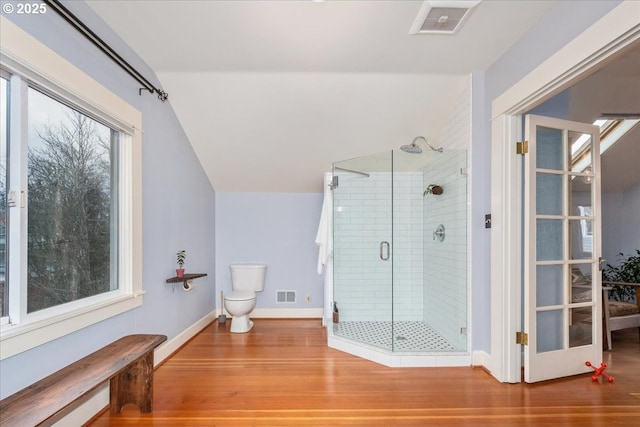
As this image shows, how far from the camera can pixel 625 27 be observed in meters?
1.50

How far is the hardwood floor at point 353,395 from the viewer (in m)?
1.98

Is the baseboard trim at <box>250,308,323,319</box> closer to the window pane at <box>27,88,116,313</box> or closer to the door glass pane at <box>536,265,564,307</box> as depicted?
the window pane at <box>27,88,116,313</box>

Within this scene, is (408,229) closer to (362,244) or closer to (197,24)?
(362,244)

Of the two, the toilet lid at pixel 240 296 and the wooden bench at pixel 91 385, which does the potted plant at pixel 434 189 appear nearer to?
the toilet lid at pixel 240 296

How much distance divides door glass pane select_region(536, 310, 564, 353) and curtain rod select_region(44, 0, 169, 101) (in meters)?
3.38

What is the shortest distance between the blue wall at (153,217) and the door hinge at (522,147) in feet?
9.16

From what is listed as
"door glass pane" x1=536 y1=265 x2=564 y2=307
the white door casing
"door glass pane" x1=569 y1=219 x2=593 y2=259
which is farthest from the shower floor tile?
"door glass pane" x1=569 y1=219 x2=593 y2=259

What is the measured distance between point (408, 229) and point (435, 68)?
164 centimetres

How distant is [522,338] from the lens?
8.02 feet

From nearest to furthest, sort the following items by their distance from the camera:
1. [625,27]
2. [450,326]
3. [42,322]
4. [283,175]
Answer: [625,27] → [42,322] → [450,326] → [283,175]

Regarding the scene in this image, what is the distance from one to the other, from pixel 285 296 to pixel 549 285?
113 inches

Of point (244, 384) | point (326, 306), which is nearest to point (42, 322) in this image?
point (244, 384)

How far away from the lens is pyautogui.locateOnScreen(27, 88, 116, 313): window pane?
173cm

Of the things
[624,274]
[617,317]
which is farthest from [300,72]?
[624,274]
